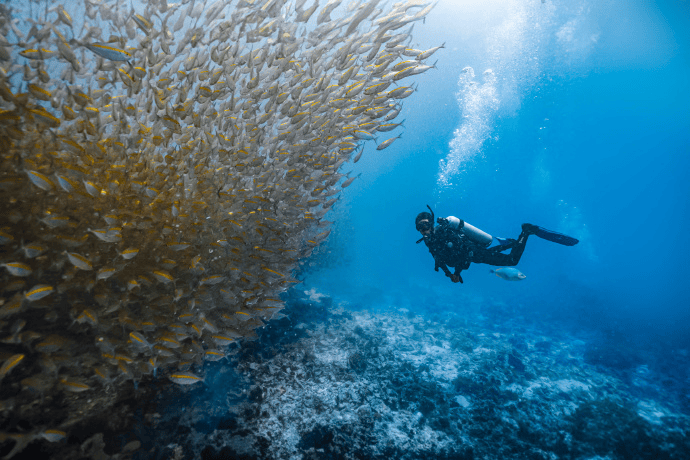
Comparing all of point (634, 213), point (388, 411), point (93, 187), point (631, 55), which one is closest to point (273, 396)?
point (388, 411)

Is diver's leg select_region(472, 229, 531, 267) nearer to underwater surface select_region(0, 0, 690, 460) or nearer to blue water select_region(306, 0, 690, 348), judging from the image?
underwater surface select_region(0, 0, 690, 460)

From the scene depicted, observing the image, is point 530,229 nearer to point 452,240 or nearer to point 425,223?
point 452,240

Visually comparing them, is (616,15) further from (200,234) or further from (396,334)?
(200,234)

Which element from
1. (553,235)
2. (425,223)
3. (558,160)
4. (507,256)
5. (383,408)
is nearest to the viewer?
(383,408)

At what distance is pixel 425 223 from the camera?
603cm

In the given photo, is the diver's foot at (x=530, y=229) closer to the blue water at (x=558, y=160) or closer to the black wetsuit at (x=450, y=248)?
the black wetsuit at (x=450, y=248)

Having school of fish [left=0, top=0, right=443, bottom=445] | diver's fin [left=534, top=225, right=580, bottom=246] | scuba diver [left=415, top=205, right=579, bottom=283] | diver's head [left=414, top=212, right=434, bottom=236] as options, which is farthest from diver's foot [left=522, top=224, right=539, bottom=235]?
school of fish [left=0, top=0, right=443, bottom=445]

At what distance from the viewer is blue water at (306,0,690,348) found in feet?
79.8

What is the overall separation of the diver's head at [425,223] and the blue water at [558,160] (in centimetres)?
857

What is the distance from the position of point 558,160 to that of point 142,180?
89.7 meters

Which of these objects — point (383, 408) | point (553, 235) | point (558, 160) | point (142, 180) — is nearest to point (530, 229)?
point (553, 235)

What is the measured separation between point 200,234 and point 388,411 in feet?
15.1

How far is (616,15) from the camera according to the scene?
89.4 ft

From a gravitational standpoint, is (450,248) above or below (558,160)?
below
